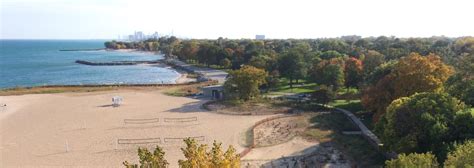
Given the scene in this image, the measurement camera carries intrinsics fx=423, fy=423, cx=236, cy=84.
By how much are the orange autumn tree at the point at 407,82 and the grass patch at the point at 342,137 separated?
251 centimetres

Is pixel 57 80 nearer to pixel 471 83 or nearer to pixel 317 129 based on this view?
pixel 317 129

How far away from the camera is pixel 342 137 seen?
101ft

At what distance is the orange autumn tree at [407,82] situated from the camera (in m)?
31.7

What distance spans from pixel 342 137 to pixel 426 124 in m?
9.16

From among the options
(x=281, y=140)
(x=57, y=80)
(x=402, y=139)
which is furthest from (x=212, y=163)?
(x=57, y=80)

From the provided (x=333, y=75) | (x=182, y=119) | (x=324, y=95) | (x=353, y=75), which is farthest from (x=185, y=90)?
(x=353, y=75)

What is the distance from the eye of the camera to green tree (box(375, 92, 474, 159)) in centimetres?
2134

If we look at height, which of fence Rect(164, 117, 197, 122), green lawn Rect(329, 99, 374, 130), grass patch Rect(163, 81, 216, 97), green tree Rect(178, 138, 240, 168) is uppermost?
green tree Rect(178, 138, 240, 168)

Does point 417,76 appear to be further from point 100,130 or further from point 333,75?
point 100,130

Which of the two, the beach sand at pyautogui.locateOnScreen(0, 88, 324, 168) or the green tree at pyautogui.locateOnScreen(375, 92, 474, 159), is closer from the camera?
the green tree at pyautogui.locateOnScreen(375, 92, 474, 159)

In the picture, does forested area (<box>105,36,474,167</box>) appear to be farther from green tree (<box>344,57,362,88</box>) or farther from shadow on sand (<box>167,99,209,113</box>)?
shadow on sand (<box>167,99,209,113</box>)

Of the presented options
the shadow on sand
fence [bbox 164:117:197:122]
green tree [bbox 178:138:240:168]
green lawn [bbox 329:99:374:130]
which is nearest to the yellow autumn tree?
green lawn [bbox 329:99:374:130]

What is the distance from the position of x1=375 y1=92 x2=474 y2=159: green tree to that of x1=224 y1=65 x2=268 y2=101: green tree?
2002 centimetres

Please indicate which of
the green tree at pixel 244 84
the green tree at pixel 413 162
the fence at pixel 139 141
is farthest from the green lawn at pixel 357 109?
the green tree at pixel 413 162
